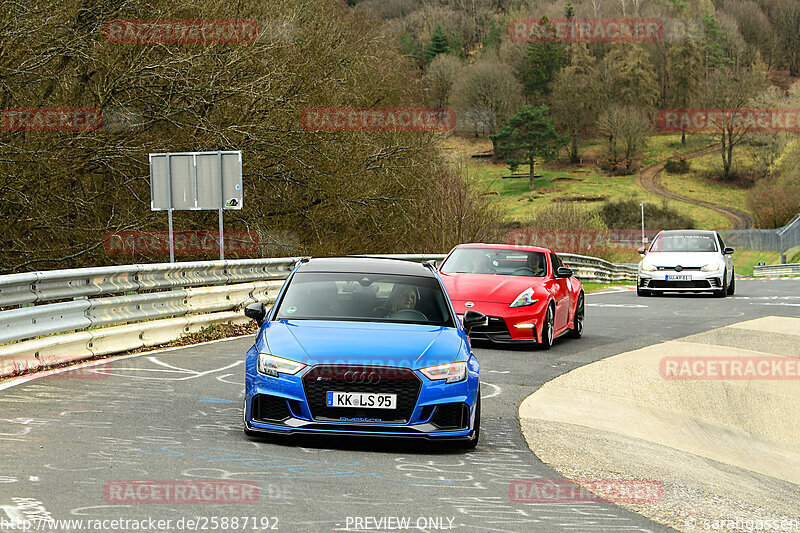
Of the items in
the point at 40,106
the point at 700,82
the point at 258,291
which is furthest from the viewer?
the point at 700,82

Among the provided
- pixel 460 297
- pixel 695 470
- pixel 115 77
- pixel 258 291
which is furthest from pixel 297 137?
pixel 695 470

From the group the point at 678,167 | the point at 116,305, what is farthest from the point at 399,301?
the point at 678,167

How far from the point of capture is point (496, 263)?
50.0 feet

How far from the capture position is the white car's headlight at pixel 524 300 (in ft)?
45.8

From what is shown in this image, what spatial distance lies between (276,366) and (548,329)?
25.4 feet

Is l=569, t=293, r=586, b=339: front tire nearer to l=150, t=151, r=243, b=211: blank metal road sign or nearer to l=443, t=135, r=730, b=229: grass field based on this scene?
l=150, t=151, r=243, b=211: blank metal road sign

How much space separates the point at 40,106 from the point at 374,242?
14824 millimetres

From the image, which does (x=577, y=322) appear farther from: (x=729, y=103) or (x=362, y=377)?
(x=729, y=103)

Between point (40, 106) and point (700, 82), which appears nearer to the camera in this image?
point (40, 106)

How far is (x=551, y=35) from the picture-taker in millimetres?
162625

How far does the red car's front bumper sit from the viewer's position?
13.9 m

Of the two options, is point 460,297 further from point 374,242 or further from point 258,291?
point 374,242

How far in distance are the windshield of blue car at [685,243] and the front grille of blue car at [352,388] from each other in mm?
20583

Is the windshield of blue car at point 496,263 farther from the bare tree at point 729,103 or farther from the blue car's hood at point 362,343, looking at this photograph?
the bare tree at point 729,103
